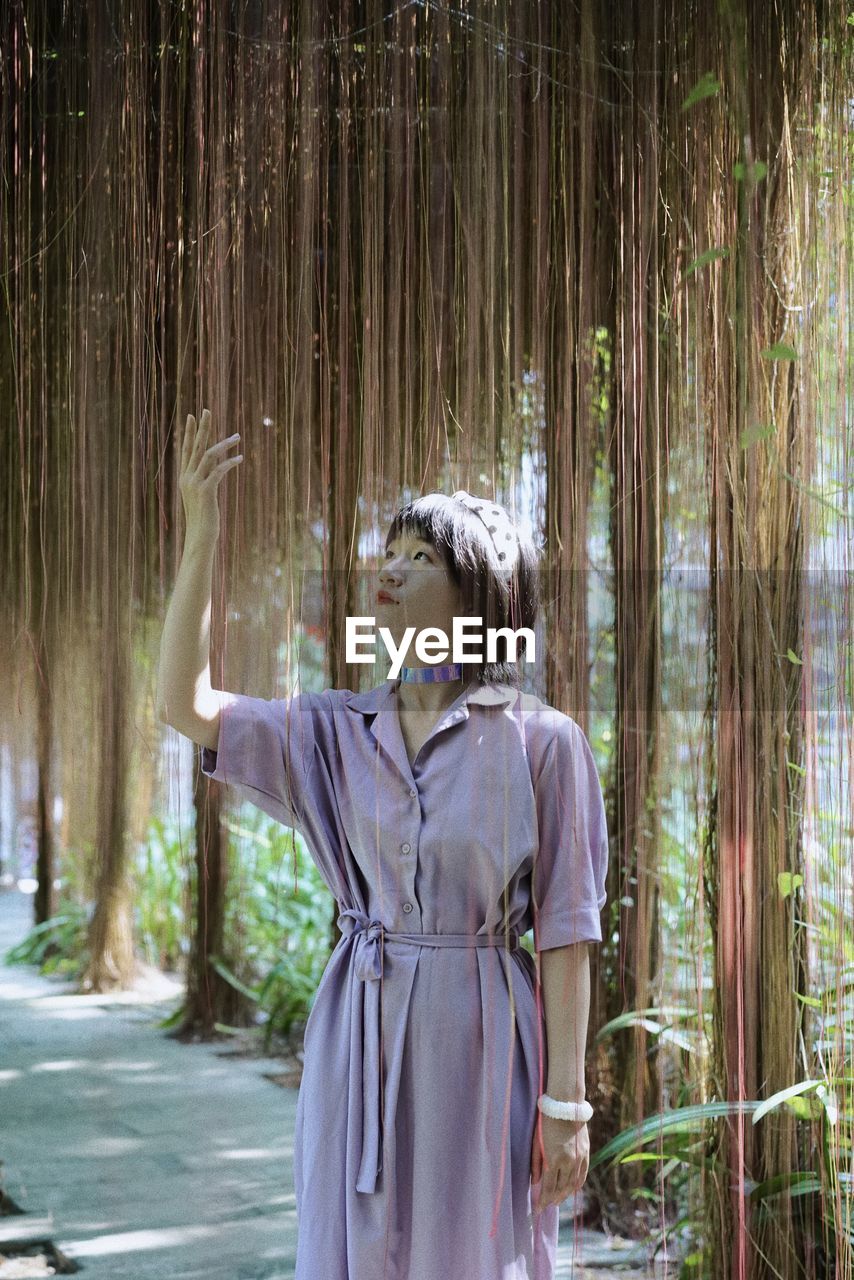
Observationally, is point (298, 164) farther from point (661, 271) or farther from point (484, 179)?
point (661, 271)

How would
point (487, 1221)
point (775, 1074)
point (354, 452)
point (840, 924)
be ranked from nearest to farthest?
point (487, 1221) → point (840, 924) → point (775, 1074) → point (354, 452)

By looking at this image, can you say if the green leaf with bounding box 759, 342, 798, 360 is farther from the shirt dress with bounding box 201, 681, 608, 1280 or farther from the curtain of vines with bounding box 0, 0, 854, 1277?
the shirt dress with bounding box 201, 681, 608, 1280

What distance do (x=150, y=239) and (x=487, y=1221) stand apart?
109 cm

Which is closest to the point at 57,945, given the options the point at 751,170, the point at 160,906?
the point at 160,906

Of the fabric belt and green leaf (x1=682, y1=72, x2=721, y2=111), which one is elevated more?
green leaf (x1=682, y1=72, x2=721, y2=111)

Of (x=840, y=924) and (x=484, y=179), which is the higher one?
(x=484, y=179)

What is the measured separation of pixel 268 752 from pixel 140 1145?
177cm

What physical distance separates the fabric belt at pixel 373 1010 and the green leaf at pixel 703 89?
841mm

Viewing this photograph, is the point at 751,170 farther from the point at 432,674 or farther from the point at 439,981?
the point at 439,981

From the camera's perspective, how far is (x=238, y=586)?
1530 millimetres

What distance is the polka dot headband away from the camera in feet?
3.98

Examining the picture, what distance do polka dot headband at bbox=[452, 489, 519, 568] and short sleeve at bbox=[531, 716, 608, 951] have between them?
0.16m

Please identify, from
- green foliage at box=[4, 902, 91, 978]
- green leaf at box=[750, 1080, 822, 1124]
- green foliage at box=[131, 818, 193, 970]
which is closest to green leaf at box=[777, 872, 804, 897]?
green leaf at box=[750, 1080, 822, 1124]

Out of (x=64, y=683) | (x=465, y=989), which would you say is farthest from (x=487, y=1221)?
(x=64, y=683)
